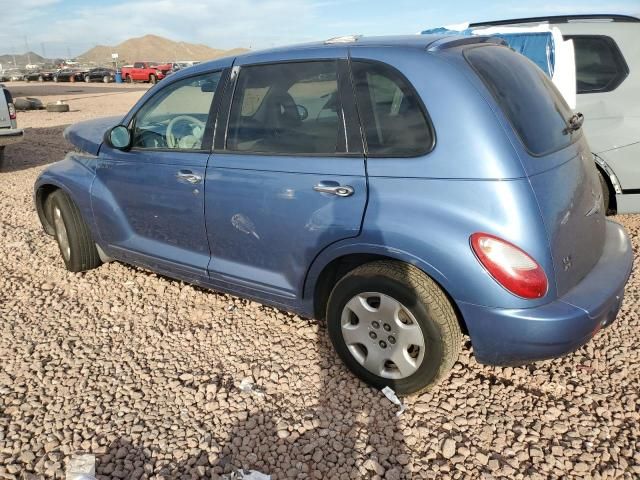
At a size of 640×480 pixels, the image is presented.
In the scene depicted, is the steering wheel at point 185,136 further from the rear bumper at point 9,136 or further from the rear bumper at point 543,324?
the rear bumper at point 9,136

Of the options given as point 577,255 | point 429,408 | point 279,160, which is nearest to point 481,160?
point 577,255

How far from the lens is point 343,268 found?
112 inches

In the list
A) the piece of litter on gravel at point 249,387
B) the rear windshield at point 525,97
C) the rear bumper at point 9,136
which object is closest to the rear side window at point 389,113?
the rear windshield at point 525,97

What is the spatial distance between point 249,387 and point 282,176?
120cm

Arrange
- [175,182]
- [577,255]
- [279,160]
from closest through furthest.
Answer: [577,255], [279,160], [175,182]

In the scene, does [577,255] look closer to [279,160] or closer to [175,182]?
[279,160]

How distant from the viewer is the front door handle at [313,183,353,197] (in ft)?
8.38

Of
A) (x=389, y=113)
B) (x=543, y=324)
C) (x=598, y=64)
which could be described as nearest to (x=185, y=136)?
(x=389, y=113)

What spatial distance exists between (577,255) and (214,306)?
248 cm

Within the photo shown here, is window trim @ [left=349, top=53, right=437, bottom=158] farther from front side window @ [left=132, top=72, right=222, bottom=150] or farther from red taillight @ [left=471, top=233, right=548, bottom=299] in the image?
front side window @ [left=132, top=72, right=222, bottom=150]

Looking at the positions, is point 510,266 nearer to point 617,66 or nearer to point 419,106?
point 419,106

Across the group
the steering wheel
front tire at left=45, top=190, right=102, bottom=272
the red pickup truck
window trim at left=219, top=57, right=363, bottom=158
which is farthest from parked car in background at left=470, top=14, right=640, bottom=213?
the red pickup truck

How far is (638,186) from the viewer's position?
14.4ft

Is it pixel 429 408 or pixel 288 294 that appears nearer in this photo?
pixel 429 408
